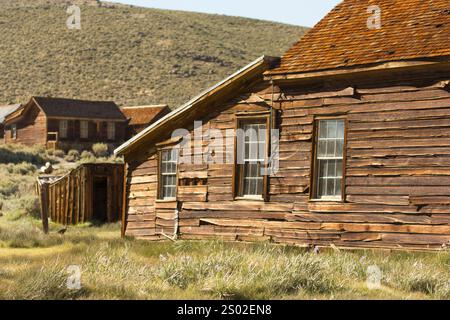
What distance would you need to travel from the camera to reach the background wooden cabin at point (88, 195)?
25594mm

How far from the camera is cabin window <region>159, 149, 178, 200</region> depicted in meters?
19.3

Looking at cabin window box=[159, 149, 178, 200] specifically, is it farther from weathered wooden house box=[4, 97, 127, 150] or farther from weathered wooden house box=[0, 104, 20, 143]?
weathered wooden house box=[0, 104, 20, 143]

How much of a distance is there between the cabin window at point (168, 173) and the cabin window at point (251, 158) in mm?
2161

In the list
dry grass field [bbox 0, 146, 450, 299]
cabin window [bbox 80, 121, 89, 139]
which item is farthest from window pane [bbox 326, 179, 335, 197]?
cabin window [bbox 80, 121, 89, 139]

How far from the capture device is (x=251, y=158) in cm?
1741

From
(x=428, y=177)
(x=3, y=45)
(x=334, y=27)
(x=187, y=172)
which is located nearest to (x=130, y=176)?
(x=187, y=172)

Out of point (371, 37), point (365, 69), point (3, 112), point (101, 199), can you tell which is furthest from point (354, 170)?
point (3, 112)

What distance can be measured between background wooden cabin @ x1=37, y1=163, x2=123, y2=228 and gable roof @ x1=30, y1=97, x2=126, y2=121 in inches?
1212

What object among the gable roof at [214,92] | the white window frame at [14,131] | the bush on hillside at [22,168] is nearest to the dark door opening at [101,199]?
the gable roof at [214,92]

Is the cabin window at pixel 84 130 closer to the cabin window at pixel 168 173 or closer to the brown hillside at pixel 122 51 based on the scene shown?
the brown hillside at pixel 122 51

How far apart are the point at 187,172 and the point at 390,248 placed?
17.9 feet

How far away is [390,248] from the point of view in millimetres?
15227

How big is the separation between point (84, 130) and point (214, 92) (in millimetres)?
40655
